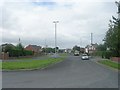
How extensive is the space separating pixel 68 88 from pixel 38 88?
4.43 feet

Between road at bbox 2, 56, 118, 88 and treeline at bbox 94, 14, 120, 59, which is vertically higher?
treeline at bbox 94, 14, 120, 59

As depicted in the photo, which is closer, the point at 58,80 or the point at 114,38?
the point at 58,80

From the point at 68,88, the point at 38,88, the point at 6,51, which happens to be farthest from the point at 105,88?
the point at 6,51

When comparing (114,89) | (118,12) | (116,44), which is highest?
(118,12)

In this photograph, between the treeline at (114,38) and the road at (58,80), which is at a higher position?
the treeline at (114,38)

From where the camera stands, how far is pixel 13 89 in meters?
13.2

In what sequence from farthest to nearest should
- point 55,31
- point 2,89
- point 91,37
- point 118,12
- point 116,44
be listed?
1. point 91,37
2. point 55,31
3. point 116,44
4. point 118,12
5. point 2,89

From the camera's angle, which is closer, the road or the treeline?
the road

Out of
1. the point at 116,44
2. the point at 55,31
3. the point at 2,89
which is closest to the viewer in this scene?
Result: the point at 2,89

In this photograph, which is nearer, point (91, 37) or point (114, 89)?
point (114, 89)

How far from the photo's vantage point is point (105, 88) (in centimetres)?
1388

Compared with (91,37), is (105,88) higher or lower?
lower

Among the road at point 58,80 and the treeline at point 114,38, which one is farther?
the treeline at point 114,38

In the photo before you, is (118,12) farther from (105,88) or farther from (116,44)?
(105,88)
